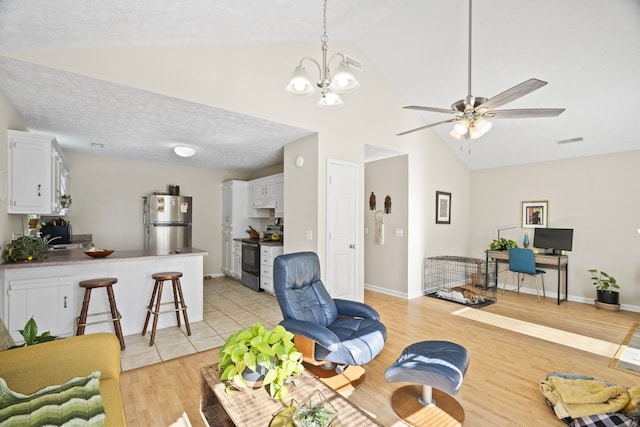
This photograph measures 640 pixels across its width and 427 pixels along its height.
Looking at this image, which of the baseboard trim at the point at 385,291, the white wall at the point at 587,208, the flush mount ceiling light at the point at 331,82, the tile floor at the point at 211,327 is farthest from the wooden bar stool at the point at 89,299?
the white wall at the point at 587,208

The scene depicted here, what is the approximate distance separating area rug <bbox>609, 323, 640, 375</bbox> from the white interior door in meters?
2.75

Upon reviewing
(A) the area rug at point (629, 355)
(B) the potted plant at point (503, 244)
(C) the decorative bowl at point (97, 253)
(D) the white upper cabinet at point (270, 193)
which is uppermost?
(D) the white upper cabinet at point (270, 193)

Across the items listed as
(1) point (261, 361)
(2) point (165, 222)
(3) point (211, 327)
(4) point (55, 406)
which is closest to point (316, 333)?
(1) point (261, 361)

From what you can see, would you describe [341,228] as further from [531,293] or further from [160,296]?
[531,293]

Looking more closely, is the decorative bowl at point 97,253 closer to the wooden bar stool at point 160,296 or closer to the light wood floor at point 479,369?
the wooden bar stool at point 160,296

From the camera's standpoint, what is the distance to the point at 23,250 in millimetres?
2816

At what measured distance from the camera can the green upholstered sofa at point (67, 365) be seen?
1449mm

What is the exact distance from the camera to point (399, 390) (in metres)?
2.30

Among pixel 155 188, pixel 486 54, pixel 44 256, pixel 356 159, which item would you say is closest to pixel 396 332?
pixel 356 159

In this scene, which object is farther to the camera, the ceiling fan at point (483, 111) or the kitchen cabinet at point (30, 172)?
the kitchen cabinet at point (30, 172)

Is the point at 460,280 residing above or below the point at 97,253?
below

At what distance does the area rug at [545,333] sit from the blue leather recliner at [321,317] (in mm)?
2120

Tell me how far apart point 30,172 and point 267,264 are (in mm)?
3153

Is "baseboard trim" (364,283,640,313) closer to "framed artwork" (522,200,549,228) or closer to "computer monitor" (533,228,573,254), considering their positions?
"computer monitor" (533,228,573,254)
